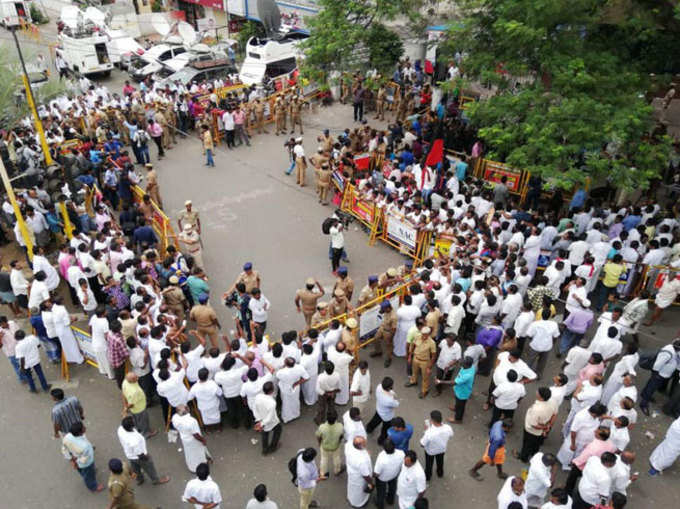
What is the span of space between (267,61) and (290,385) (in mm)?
20101

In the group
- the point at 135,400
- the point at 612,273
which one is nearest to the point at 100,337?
the point at 135,400

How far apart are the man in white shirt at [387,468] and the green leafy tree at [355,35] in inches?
506

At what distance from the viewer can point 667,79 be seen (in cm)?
1229

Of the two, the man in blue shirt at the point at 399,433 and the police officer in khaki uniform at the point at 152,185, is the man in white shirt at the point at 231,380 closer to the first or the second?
the man in blue shirt at the point at 399,433

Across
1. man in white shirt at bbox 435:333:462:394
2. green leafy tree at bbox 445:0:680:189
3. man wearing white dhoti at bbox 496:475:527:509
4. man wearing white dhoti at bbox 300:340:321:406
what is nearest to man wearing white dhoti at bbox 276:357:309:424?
man wearing white dhoti at bbox 300:340:321:406

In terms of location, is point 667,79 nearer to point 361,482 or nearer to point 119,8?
point 361,482

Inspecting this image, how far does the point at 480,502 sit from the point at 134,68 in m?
27.8

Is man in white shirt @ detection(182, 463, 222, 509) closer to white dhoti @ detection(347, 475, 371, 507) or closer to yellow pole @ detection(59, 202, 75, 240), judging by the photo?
white dhoti @ detection(347, 475, 371, 507)

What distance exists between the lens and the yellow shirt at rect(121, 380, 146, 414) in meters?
7.71

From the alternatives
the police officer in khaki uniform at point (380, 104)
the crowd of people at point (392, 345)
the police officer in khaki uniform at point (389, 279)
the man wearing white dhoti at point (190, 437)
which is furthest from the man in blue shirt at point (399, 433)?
the police officer in khaki uniform at point (380, 104)

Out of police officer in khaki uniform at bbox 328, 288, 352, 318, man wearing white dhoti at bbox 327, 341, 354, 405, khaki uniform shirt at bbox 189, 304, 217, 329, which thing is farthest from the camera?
police officer in khaki uniform at bbox 328, 288, 352, 318

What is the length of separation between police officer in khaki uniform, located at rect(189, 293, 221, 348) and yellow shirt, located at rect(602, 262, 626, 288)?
751cm

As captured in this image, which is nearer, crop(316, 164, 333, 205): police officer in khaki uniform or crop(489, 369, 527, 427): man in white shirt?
crop(489, 369, 527, 427): man in white shirt

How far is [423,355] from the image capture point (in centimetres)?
876
